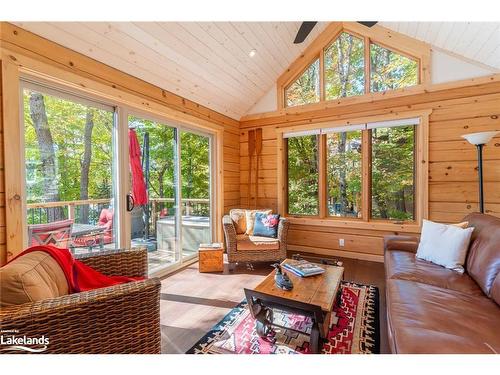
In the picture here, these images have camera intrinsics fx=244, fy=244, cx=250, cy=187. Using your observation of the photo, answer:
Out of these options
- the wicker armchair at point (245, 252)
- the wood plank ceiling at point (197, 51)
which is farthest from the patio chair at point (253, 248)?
the wood plank ceiling at point (197, 51)

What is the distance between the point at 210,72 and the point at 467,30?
2869 mm

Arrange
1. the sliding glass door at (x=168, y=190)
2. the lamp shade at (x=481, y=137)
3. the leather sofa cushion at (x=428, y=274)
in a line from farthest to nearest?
the sliding glass door at (x=168, y=190) < the lamp shade at (x=481, y=137) < the leather sofa cushion at (x=428, y=274)

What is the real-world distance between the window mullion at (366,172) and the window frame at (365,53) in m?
0.60

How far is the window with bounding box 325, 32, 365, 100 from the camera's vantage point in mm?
3711

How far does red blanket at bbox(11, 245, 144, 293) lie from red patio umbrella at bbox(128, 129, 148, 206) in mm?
1267

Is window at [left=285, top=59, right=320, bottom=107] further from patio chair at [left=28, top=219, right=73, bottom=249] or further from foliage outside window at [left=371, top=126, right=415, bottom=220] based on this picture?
patio chair at [left=28, top=219, right=73, bottom=249]

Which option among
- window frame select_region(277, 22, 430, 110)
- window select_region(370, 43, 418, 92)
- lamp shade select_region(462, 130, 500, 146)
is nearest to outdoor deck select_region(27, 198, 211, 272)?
window frame select_region(277, 22, 430, 110)

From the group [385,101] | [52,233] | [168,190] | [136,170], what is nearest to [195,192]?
[168,190]

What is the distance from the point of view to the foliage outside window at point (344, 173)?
380cm

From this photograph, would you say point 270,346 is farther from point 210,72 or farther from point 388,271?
point 210,72

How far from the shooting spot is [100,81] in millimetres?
2301

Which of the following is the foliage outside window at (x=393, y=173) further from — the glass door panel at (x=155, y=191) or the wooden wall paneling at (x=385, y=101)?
the glass door panel at (x=155, y=191)
